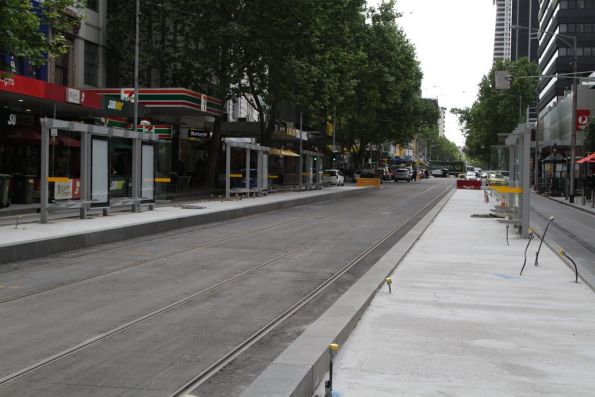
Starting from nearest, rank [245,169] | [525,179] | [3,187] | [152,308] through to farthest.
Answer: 1. [152,308]
2. [525,179]
3. [3,187]
4. [245,169]

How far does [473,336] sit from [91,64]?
32.9 metres

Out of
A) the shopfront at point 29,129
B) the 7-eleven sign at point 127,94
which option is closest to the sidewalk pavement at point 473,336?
the shopfront at point 29,129

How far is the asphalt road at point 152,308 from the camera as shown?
17.5 feet

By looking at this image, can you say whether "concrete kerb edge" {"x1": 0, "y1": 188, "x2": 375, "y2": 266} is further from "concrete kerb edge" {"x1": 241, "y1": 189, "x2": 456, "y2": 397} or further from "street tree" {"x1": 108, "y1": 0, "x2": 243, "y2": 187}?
"street tree" {"x1": 108, "y1": 0, "x2": 243, "y2": 187}

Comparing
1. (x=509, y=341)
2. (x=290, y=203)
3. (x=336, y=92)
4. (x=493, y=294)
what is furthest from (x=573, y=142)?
(x=509, y=341)

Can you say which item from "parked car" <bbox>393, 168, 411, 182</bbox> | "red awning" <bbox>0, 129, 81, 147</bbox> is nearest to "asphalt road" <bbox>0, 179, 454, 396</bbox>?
"red awning" <bbox>0, 129, 81, 147</bbox>

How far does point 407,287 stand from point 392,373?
3.86 meters

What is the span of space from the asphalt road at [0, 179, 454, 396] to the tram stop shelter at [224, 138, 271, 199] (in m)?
14.0

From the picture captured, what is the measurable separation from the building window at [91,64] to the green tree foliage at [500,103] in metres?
67.6

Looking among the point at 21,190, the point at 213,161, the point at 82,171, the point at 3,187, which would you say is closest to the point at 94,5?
the point at 213,161

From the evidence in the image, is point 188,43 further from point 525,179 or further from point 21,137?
point 525,179

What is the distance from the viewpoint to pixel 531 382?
5.25 metres

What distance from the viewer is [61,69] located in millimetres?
32844

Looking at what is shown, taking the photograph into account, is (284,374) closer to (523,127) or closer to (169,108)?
(523,127)
